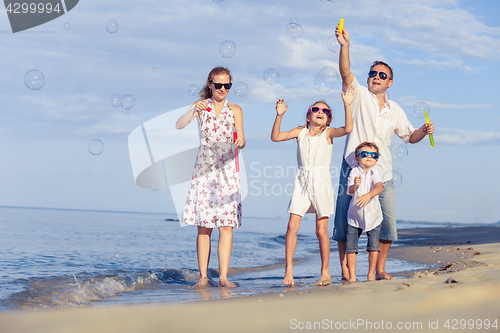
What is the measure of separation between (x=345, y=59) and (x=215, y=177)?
1814 millimetres

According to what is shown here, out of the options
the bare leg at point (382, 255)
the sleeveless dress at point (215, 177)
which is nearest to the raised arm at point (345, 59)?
the sleeveless dress at point (215, 177)

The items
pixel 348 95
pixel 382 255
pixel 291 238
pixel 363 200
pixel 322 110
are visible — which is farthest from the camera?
pixel 382 255

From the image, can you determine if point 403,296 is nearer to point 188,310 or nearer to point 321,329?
point 321,329

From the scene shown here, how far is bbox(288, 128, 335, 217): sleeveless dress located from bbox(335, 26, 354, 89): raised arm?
0.58m

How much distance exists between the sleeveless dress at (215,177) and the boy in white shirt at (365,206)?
4.07 ft

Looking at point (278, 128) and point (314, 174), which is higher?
point (278, 128)

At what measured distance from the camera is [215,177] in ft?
16.0

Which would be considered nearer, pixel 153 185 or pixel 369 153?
pixel 369 153

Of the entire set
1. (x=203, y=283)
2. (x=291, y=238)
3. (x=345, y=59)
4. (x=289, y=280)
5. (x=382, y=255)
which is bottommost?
(x=203, y=283)

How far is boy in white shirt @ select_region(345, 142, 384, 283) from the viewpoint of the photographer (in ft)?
14.3

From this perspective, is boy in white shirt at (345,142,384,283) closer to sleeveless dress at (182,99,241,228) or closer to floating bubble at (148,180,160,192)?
sleeveless dress at (182,99,241,228)

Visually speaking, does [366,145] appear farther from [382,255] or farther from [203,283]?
[203,283]

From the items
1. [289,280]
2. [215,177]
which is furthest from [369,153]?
[215,177]

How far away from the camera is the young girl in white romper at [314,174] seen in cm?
446
